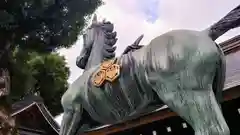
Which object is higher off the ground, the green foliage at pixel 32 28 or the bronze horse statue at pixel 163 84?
the green foliage at pixel 32 28

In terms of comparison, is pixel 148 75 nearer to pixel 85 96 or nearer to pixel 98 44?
pixel 85 96

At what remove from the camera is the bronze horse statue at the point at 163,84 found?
167 centimetres

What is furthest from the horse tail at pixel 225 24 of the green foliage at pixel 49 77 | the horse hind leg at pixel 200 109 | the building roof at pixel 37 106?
the green foliage at pixel 49 77

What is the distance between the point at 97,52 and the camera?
239 centimetres

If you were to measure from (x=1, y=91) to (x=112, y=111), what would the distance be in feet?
16.0

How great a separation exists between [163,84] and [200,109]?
0.81 ft

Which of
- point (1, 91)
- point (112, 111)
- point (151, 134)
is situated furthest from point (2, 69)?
point (112, 111)

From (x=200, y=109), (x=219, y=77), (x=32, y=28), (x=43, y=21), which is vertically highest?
(x=43, y=21)

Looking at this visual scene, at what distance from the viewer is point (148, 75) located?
183cm

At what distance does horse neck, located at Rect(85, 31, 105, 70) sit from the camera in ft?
7.75

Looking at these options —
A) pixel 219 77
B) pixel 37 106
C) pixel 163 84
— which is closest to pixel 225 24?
pixel 219 77

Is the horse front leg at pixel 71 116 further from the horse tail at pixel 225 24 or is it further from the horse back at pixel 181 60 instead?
the horse tail at pixel 225 24

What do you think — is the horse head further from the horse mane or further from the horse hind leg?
the horse hind leg

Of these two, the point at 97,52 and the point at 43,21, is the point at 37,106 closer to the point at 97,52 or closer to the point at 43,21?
the point at 43,21
